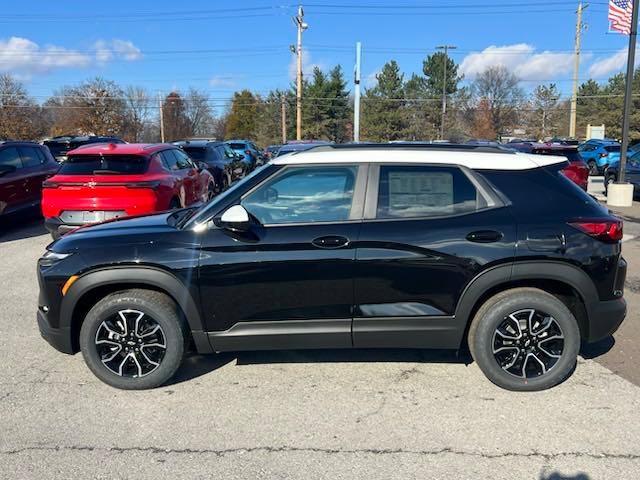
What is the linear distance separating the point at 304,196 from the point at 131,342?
162 cm

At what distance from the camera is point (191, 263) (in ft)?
12.2

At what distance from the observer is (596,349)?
467 centimetres

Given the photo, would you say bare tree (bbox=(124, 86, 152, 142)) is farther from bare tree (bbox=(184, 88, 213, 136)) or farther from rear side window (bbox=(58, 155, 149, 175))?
rear side window (bbox=(58, 155, 149, 175))

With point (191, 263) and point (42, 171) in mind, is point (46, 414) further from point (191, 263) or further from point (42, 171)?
point (42, 171)

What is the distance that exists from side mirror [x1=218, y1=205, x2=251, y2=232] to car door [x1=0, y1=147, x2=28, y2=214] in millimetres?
7877

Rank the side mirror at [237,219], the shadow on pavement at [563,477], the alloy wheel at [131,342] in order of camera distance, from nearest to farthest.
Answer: the shadow on pavement at [563,477] < the side mirror at [237,219] < the alloy wheel at [131,342]

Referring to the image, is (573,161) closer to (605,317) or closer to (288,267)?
(605,317)

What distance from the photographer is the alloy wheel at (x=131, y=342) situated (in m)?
3.86

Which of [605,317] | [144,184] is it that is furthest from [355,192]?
[144,184]

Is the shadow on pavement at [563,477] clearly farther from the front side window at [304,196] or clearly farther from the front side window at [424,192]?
the front side window at [304,196]

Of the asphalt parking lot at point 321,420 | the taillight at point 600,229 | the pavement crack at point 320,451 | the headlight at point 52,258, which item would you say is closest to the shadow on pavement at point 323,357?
the asphalt parking lot at point 321,420

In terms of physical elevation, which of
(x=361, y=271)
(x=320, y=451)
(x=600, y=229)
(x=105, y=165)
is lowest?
(x=320, y=451)

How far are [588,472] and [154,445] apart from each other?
8.09 feet

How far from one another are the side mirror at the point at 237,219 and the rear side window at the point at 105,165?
455cm
